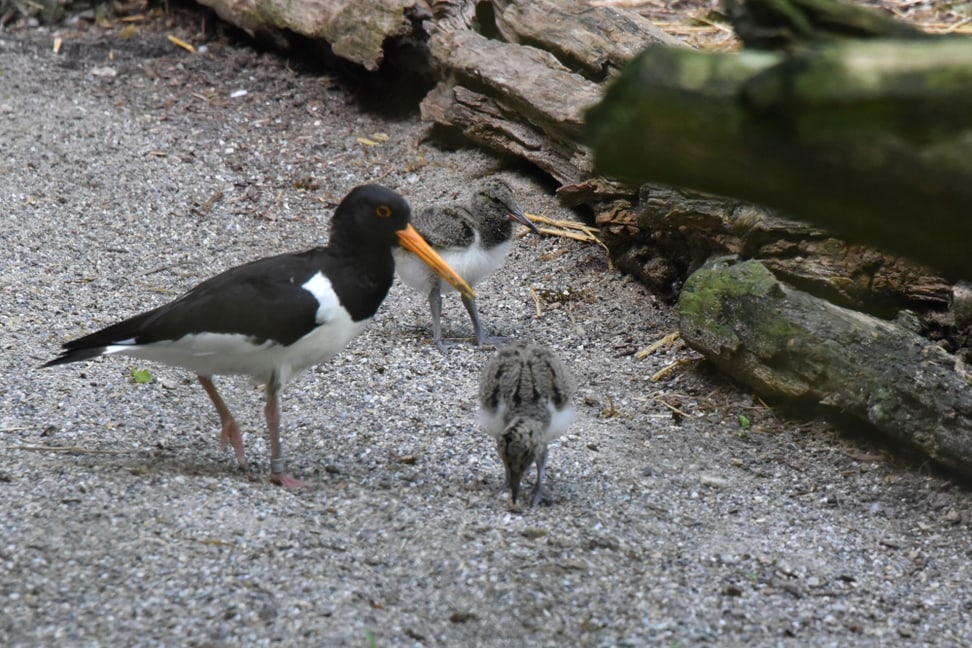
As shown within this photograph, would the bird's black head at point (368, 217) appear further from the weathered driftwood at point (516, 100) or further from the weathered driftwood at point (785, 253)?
the weathered driftwood at point (516, 100)

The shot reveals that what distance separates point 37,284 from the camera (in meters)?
7.71

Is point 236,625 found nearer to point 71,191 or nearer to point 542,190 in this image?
point 542,190

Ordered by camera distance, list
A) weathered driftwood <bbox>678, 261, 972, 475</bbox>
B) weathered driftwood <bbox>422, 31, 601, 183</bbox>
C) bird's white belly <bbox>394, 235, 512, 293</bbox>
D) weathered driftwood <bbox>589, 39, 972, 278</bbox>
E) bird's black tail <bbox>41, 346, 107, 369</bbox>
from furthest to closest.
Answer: weathered driftwood <bbox>422, 31, 601, 183</bbox>, bird's white belly <bbox>394, 235, 512, 293</bbox>, weathered driftwood <bbox>678, 261, 972, 475</bbox>, bird's black tail <bbox>41, 346, 107, 369</bbox>, weathered driftwood <bbox>589, 39, 972, 278</bbox>

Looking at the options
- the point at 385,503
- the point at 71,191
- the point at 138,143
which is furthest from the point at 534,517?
the point at 138,143

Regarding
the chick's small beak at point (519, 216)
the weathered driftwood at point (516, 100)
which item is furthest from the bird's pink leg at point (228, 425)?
the weathered driftwood at point (516, 100)

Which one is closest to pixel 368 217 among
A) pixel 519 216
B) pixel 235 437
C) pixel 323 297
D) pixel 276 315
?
pixel 323 297

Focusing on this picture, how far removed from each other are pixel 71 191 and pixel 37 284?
1.68m

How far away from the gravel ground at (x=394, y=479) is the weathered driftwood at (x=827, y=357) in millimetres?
256

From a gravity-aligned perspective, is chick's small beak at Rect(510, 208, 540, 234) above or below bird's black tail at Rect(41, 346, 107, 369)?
below

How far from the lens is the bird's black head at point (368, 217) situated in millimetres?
5578

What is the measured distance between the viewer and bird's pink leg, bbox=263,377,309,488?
5.45 meters

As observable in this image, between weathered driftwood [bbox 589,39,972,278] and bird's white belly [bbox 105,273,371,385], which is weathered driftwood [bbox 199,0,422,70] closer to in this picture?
bird's white belly [bbox 105,273,371,385]

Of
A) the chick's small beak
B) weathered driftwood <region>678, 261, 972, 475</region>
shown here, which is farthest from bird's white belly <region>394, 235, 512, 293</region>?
weathered driftwood <region>678, 261, 972, 475</region>

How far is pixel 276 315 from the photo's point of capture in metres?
5.24
